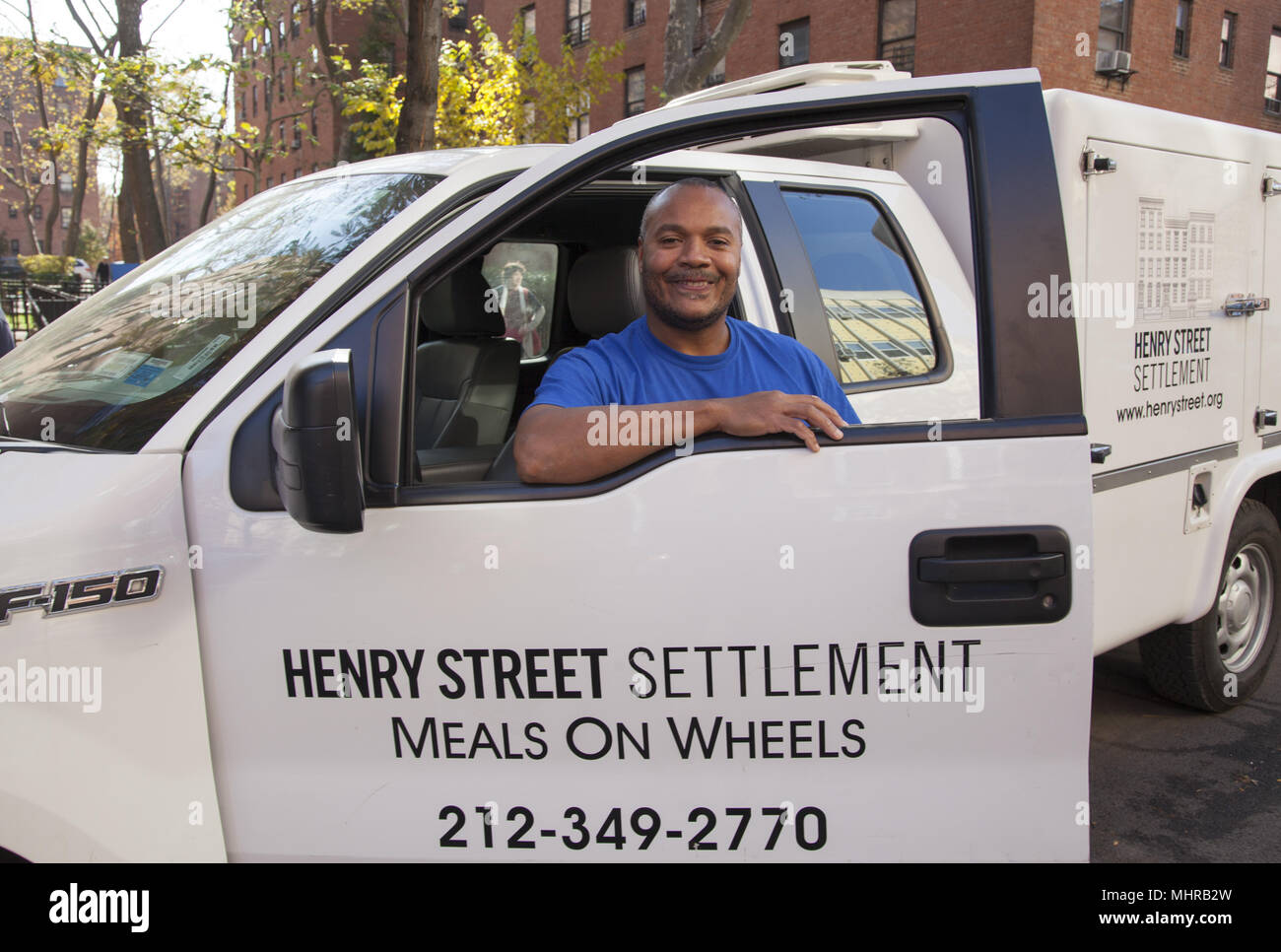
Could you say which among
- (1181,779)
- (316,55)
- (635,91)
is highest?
(316,55)

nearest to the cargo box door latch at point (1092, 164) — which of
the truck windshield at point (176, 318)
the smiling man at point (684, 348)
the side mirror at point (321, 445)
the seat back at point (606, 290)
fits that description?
the smiling man at point (684, 348)

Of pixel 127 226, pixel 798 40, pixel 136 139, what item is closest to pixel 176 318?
pixel 136 139

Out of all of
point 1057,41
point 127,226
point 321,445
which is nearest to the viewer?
point 321,445

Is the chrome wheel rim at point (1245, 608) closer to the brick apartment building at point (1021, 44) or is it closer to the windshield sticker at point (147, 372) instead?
the windshield sticker at point (147, 372)

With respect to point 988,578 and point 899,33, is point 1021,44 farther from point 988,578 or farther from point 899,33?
point 988,578

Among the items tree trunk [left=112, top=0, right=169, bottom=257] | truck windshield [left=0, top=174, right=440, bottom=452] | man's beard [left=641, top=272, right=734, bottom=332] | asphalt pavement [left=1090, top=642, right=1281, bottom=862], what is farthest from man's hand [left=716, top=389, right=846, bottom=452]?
tree trunk [left=112, top=0, right=169, bottom=257]

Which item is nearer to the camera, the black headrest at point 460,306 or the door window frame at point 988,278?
the door window frame at point 988,278

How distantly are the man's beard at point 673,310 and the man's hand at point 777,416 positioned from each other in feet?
1.39

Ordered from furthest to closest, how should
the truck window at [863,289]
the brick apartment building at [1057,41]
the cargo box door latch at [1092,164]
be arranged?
1. the brick apartment building at [1057,41]
2. the truck window at [863,289]
3. the cargo box door latch at [1092,164]

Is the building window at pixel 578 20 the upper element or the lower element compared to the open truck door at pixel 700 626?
upper

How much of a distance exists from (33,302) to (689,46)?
13.7 m

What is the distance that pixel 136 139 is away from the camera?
1558 centimetres

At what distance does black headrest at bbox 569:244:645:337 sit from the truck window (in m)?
0.71

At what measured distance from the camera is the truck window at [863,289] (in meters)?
3.72
